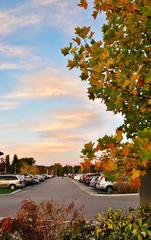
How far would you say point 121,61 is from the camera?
5.78 m

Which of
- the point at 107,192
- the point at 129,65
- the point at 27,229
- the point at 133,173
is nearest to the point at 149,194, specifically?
the point at 27,229

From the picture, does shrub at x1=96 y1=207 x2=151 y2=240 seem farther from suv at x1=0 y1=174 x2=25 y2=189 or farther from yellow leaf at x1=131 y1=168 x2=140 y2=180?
suv at x1=0 y1=174 x2=25 y2=189

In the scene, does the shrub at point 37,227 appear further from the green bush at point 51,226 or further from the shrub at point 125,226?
the shrub at point 125,226

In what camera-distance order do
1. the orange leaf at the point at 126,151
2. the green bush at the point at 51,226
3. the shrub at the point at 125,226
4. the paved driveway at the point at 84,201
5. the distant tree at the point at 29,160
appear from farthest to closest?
the distant tree at the point at 29,160 → the paved driveway at the point at 84,201 → the green bush at the point at 51,226 → the shrub at the point at 125,226 → the orange leaf at the point at 126,151

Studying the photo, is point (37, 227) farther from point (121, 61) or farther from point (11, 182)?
point (11, 182)

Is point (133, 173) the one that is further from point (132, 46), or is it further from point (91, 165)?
point (132, 46)

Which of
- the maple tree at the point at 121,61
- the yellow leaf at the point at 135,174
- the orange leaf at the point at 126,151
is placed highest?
the maple tree at the point at 121,61

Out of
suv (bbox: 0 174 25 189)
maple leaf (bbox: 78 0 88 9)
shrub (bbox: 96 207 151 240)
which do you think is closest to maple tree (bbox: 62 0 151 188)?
maple leaf (bbox: 78 0 88 9)

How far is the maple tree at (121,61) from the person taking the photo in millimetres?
4719

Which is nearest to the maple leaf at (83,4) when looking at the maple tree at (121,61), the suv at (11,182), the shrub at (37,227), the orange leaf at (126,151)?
the maple tree at (121,61)

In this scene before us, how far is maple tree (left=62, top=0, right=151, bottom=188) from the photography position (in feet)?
15.5

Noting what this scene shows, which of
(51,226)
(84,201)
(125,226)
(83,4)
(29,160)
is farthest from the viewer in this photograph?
(29,160)

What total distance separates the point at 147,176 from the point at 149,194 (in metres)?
0.30

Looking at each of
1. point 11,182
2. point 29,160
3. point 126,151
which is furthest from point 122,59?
point 29,160
